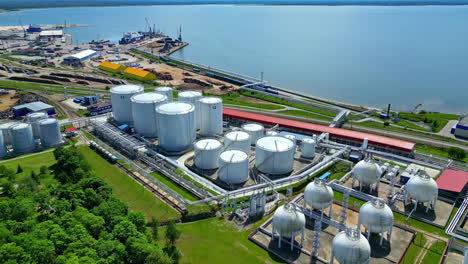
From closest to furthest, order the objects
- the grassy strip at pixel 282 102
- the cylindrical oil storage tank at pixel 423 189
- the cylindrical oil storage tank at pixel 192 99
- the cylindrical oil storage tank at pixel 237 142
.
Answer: the cylindrical oil storage tank at pixel 423 189, the cylindrical oil storage tank at pixel 237 142, the cylindrical oil storage tank at pixel 192 99, the grassy strip at pixel 282 102

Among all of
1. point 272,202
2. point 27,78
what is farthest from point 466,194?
point 27,78

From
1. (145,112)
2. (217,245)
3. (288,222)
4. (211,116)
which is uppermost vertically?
(145,112)

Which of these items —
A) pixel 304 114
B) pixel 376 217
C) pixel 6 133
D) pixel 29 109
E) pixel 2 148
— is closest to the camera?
pixel 376 217

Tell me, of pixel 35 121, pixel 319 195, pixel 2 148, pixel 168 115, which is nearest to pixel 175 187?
pixel 168 115

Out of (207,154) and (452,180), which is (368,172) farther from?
(207,154)

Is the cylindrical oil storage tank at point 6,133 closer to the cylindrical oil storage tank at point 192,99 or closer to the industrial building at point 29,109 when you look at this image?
the industrial building at point 29,109

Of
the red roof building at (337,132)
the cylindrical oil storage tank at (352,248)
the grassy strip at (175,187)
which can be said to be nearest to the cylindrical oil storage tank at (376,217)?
the cylindrical oil storage tank at (352,248)

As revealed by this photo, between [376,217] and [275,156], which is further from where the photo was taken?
[275,156]
